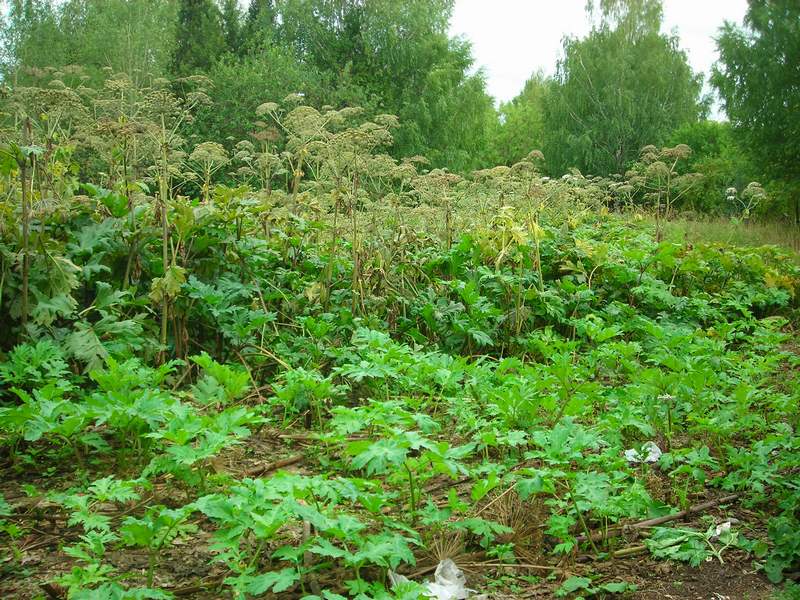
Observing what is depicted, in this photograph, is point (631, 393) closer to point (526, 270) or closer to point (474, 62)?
point (526, 270)

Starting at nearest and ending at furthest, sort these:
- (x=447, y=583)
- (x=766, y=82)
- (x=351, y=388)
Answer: (x=447, y=583) → (x=351, y=388) → (x=766, y=82)

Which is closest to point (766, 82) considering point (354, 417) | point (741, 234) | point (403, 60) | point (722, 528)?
point (741, 234)

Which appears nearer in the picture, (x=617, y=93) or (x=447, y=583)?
(x=447, y=583)

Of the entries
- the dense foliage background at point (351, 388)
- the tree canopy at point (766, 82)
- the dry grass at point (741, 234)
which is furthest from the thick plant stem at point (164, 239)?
the tree canopy at point (766, 82)

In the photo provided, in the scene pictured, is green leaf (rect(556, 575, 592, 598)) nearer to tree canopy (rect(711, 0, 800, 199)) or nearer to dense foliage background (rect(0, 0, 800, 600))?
dense foliage background (rect(0, 0, 800, 600))

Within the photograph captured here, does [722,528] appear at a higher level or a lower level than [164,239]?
lower

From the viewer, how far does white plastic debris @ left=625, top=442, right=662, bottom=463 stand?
10.9 ft

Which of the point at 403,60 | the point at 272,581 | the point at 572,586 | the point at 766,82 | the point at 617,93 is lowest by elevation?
the point at 572,586

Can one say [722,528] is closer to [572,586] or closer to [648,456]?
[648,456]

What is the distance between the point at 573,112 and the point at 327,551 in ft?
109

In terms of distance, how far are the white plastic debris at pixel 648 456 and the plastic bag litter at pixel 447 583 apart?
3.91 ft

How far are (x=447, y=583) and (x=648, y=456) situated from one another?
1294mm

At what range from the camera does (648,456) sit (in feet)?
10.7

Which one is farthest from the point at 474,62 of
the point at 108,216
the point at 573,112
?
the point at 108,216
